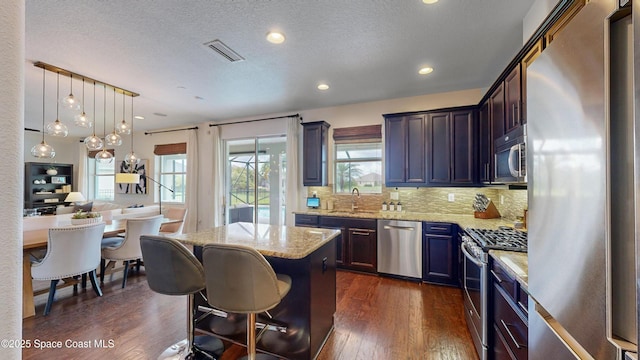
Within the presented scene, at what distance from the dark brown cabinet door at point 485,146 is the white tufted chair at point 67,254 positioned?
4.78 metres

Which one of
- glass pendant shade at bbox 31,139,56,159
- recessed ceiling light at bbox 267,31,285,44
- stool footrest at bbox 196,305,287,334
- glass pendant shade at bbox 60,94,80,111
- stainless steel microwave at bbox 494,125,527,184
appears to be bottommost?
stool footrest at bbox 196,305,287,334

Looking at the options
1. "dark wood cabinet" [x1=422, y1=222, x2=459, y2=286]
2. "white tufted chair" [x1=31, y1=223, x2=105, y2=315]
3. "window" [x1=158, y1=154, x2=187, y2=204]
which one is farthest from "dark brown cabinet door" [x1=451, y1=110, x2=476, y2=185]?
→ "window" [x1=158, y1=154, x2=187, y2=204]

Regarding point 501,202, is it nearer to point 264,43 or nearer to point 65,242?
point 264,43

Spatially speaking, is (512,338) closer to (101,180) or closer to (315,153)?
(315,153)

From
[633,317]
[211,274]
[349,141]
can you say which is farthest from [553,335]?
[349,141]

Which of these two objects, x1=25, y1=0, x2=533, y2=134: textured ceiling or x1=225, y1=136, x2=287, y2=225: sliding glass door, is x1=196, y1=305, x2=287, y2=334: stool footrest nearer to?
x1=25, y1=0, x2=533, y2=134: textured ceiling

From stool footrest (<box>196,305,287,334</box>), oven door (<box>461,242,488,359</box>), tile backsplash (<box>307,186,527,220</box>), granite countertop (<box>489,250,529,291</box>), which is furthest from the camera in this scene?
tile backsplash (<box>307,186,527,220</box>)

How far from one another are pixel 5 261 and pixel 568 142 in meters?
1.53

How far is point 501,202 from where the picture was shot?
3471 millimetres

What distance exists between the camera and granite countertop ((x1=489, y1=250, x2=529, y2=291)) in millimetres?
1275

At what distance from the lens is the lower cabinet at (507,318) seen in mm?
1307

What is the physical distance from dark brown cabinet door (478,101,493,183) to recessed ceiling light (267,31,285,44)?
Result: 259 cm

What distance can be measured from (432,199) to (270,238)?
9.84 feet

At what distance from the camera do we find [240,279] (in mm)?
1530
